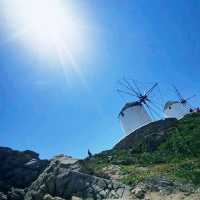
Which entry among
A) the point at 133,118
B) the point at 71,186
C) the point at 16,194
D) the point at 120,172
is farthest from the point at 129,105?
the point at 16,194

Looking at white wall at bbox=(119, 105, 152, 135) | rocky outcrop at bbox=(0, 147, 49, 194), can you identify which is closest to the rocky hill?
rocky outcrop at bbox=(0, 147, 49, 194)

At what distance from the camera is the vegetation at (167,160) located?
41.9 meters

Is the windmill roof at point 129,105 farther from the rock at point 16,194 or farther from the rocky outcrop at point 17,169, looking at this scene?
the rock at point 16,194

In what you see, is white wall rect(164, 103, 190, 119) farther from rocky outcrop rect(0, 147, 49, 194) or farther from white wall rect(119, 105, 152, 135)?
rocky outcrop rect(0, 147, 49, 194)

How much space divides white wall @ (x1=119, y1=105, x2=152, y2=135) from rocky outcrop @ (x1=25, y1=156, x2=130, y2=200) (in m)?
42.6

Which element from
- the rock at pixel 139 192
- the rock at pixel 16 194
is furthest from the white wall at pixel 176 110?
the rock at pixel 139 192

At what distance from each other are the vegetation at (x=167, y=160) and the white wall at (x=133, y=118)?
2454 centimetres

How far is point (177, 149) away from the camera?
5322cm

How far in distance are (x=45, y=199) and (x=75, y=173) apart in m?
6.09

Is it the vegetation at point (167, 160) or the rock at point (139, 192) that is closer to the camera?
the rock at point (139, 192)

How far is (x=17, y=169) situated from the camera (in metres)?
52.6

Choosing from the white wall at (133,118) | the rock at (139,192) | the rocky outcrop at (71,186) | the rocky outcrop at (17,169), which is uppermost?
the white wall at (133,118)

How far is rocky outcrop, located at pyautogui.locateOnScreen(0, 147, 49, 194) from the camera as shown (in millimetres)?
49697

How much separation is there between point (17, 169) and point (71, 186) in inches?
508
